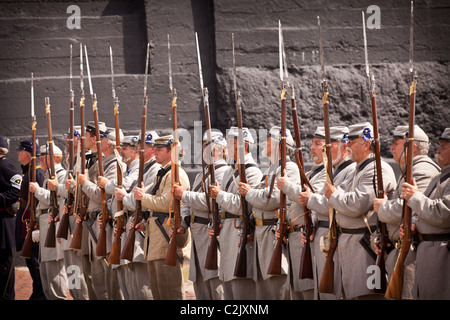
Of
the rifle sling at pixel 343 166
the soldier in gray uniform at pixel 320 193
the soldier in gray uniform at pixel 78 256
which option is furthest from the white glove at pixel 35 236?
the rifle sling at pixel 343 166

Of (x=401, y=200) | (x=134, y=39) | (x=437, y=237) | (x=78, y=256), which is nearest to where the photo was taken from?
(x=437, y=237)

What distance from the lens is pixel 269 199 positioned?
703cm

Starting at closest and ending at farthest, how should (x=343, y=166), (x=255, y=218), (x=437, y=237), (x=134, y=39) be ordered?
(x=437, y=237), (x=343, y=166), (x=255, y=218), (x=134, y=39)

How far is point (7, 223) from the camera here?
9852 mm

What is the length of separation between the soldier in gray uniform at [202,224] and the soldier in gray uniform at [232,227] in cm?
17

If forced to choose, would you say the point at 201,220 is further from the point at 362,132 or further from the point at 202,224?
the point at 362,132

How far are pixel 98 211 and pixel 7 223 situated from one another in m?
1.60

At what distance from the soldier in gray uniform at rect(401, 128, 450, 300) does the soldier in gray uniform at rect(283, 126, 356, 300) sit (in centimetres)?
95

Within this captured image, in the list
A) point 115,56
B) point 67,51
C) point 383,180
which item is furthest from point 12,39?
point 383,180

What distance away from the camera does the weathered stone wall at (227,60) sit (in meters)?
12.0

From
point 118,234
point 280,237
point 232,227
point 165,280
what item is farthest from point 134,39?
point 280,237

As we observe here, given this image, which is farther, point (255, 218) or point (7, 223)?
point (7, 223)

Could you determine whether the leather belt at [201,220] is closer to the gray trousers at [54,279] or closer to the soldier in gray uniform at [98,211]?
the soldier in gray uniform at [98,211]

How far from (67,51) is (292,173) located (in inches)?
266
